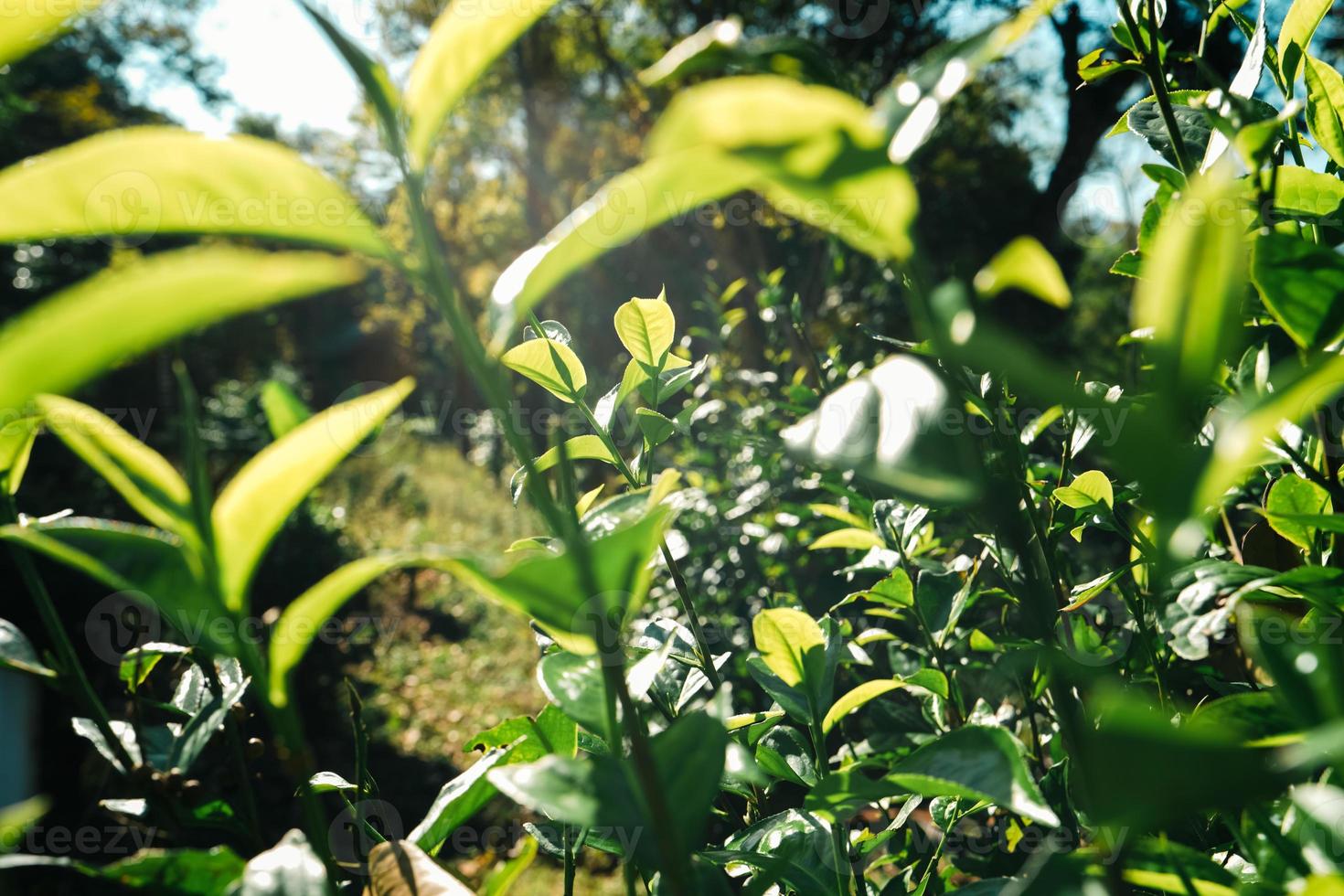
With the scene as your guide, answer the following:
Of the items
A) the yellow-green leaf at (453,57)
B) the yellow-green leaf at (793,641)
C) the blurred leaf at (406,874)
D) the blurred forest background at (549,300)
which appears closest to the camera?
the yellow-green leaf at (453,57)

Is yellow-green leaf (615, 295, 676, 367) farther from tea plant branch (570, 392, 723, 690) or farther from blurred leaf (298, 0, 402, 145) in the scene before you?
blurred leaf (298, 0, 402, 145)

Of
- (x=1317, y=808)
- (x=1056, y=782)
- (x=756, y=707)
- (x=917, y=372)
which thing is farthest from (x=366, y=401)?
(x=756, y=707)

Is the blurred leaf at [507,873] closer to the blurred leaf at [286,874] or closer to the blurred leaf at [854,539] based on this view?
the blurred leaf at [286,874]

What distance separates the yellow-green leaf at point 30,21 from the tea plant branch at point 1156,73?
74 cm

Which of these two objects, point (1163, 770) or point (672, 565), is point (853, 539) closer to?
point (672, 565)

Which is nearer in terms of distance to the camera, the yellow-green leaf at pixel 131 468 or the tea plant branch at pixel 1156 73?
the yellow-green leaf at pixel 131 468

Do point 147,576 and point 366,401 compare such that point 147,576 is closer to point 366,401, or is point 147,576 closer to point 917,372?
point 366,401

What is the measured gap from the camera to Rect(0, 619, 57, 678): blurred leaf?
1.78 ft

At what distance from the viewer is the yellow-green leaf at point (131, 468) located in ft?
1.32

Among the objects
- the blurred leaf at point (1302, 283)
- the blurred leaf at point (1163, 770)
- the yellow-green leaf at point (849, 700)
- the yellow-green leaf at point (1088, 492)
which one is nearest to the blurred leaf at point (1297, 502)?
the yellow-green leaf at point (1088, 492)

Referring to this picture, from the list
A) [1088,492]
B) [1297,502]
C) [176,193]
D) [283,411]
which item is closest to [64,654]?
[283,411]

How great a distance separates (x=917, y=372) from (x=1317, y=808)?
1.07 ft

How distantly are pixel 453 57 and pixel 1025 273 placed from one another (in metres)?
0.30

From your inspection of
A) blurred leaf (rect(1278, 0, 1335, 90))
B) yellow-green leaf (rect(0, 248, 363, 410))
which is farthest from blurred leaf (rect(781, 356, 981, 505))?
blurred leaf (rect(1278, 0, 1335, 90))
